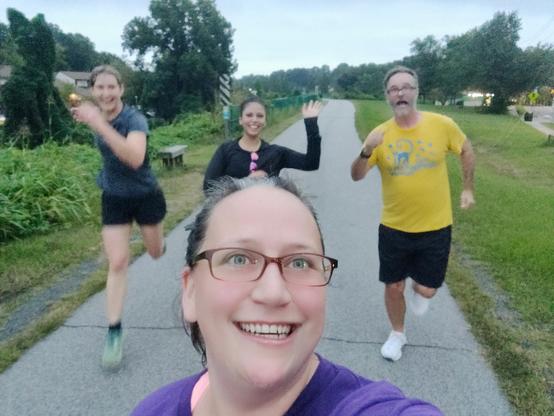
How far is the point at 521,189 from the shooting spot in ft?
31.0

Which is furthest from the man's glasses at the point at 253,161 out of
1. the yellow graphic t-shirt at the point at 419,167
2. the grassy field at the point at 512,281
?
the grassy field at the point at 512,281

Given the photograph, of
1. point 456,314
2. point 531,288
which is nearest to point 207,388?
point 456,314

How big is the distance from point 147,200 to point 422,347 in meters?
2.37

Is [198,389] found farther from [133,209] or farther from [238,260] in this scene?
[133,209]

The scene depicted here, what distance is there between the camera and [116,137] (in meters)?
3.03

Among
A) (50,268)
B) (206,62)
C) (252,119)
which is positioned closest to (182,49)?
(206,62)

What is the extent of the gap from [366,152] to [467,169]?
33.1 inches

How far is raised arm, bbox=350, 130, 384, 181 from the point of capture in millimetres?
3184

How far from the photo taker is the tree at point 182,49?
46812mm

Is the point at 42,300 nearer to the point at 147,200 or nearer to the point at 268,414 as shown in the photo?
the point at 147,200

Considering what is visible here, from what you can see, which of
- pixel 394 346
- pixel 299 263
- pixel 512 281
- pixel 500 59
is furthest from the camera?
pixel 500 59

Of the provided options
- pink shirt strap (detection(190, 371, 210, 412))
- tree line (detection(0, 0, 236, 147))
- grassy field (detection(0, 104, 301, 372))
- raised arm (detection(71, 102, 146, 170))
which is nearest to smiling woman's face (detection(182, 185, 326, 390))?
pink shirt strap (detection(190, 371, 210, 412))

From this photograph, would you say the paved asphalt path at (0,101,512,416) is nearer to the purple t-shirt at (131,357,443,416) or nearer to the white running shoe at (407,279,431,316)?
the white running shoe at (407,279,431,316)

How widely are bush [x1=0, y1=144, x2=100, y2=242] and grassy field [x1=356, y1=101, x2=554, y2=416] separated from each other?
210 inches
